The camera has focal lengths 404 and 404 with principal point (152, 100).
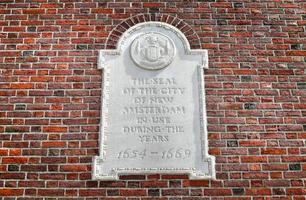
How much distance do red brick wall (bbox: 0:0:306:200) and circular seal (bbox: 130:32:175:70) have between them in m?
0.26

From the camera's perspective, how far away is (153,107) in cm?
418

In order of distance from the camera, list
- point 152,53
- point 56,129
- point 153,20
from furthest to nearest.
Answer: point 153,20 → point 152,53 → point 56,129

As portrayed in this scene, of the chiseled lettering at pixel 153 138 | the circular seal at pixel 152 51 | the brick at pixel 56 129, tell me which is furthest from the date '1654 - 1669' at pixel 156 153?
the circular seal at pixel 152 51

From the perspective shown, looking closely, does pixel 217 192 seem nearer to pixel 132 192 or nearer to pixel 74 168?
pixel 132 192

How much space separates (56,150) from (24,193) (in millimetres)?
505

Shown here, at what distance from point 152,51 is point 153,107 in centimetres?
64

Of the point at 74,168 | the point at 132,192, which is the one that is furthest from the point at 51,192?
the point at 132,192

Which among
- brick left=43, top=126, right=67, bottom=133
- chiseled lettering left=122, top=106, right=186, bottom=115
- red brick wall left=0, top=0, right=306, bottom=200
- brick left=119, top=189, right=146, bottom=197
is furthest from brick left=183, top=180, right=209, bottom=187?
brick left=43, top=126, right=67, bottom=133

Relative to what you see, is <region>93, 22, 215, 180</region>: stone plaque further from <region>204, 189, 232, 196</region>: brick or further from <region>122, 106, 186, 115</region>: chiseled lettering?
<region>204, 189, 232, 196</region>: brick

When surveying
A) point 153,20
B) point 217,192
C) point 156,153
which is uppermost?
point 153,20

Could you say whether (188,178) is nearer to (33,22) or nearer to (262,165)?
(262,165)

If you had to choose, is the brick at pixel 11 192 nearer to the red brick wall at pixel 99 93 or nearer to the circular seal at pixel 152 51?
the red brick wall at pixel 99 93

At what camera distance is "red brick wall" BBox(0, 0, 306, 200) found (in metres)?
3.94

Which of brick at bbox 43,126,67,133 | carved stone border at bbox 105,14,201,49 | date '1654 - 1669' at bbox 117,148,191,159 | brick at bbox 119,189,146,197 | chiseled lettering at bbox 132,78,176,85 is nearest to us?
brick at bbox 119,189,146,197
